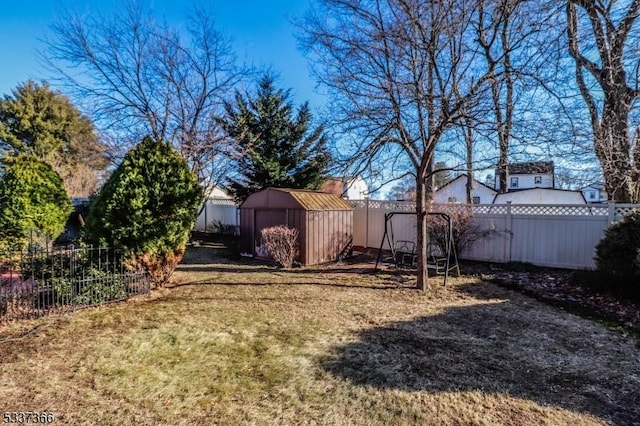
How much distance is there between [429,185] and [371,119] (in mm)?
6737

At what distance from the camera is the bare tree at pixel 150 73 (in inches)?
394

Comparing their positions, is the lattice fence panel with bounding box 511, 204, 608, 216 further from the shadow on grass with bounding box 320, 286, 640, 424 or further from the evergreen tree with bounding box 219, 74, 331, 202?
the evergreen tree with bounding box 219, 74, 331, 202

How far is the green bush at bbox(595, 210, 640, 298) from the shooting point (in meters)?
5.20

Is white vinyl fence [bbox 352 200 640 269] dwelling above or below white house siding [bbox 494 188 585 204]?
below

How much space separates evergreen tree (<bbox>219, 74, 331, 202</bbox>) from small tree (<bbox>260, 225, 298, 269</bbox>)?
4726mm

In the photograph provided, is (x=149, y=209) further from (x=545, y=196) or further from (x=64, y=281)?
(x=545, y=196)

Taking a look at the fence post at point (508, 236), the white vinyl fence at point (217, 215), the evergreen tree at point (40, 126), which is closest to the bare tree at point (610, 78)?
the fence post at point (508, 236)

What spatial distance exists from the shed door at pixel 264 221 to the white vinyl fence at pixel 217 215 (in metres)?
5.60

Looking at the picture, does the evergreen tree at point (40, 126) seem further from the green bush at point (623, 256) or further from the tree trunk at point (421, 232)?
the green bush at point (623, 256)

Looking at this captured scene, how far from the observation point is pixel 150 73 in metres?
10.7

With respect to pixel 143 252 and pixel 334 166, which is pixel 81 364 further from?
pixel 334 166

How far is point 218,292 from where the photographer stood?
604 cm

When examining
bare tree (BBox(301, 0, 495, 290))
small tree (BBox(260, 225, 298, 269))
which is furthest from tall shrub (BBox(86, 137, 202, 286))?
bare tree (BBox(301, 0, 495, 290))

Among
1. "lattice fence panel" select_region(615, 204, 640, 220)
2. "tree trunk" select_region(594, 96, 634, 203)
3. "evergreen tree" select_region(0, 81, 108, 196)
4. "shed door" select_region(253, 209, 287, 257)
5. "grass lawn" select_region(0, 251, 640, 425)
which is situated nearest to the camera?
"grass lawn" select_region(0, 251, 640, 425)
